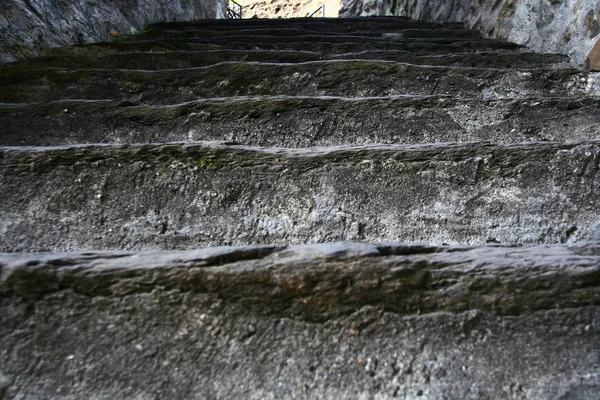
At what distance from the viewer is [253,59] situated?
90.9 inches

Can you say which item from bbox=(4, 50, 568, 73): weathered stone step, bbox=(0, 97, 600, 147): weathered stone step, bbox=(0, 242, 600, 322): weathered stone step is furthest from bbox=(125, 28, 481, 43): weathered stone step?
bbox=(0, 242, 600, 322): weathered stone step

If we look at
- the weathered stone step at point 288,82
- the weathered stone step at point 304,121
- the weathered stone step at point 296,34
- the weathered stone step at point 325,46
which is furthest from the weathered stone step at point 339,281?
the weathered stone step at point 296,34

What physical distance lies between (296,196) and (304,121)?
397mm

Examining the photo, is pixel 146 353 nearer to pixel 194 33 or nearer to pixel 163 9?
pixel 194 33

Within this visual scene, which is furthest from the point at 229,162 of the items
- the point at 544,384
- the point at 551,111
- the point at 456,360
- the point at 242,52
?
the point at 242,52

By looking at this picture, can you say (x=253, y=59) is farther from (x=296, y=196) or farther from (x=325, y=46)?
(x=296, y=196)

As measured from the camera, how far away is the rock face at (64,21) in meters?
2.05

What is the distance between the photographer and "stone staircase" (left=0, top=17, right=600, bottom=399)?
0.67m

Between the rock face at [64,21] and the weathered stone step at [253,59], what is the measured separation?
0.61 feet

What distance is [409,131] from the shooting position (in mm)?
1387

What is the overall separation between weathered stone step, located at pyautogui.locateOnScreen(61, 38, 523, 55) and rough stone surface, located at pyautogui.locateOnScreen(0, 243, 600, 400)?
2052 mm

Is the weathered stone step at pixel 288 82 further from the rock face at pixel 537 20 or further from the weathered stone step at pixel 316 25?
the weathered stone step at pixel 316 25

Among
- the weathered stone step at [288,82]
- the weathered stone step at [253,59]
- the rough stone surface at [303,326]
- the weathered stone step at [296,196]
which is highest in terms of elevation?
the weathered stone step at [253,59]

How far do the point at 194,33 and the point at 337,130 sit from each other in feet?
7.73
